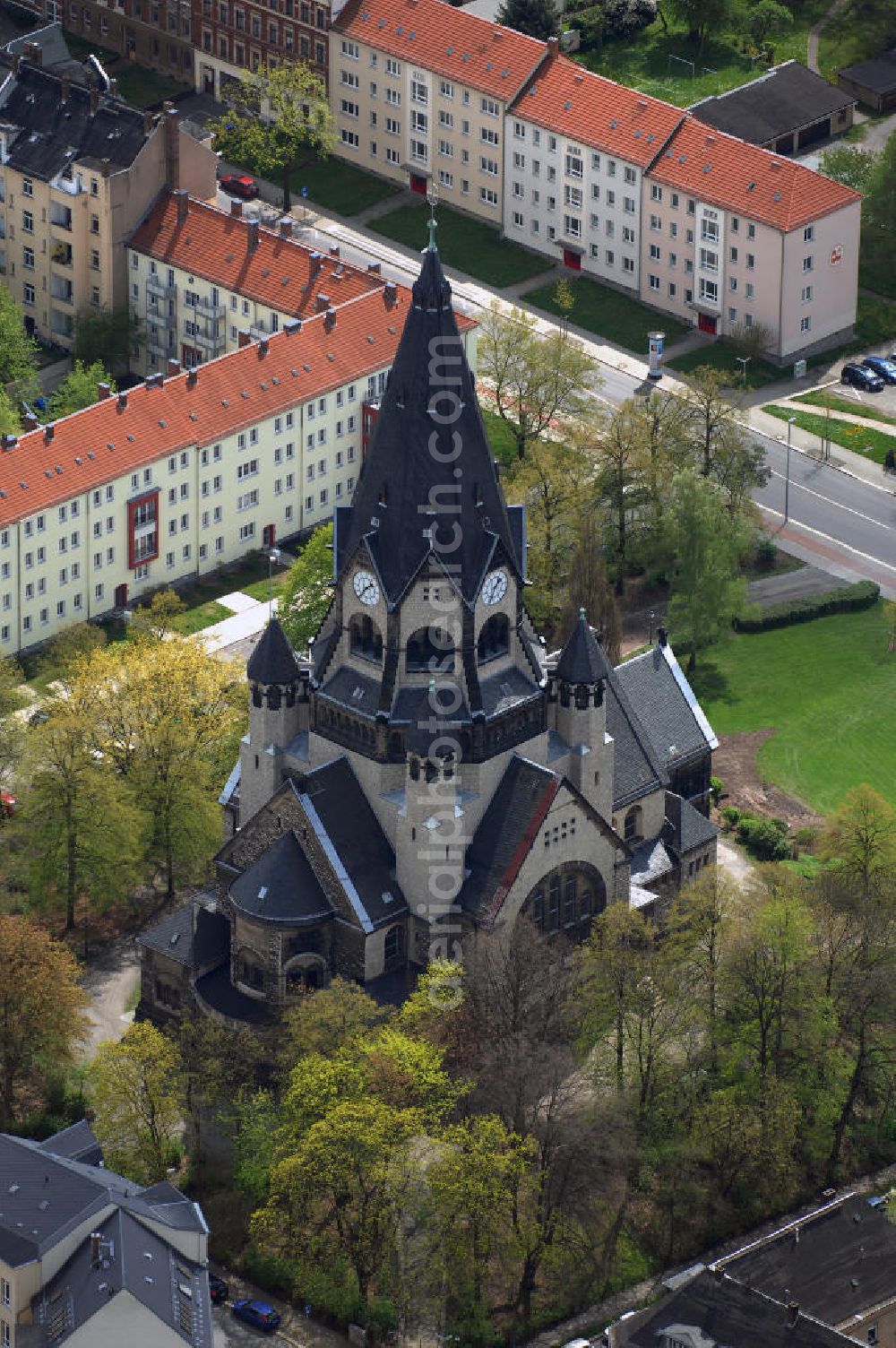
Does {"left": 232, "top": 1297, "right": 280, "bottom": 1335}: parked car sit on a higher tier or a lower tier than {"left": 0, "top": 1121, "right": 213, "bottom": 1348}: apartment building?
lower

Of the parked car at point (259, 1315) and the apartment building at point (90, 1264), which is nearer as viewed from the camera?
the apartment building at point (90, 1264)

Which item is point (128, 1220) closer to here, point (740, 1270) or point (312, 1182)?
point (312, 1182)

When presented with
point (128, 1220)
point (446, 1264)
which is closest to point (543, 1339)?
point (446, 1264)

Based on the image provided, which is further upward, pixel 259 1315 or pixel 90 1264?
pixel 90 1264

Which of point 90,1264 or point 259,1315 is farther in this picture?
point 259,1315
